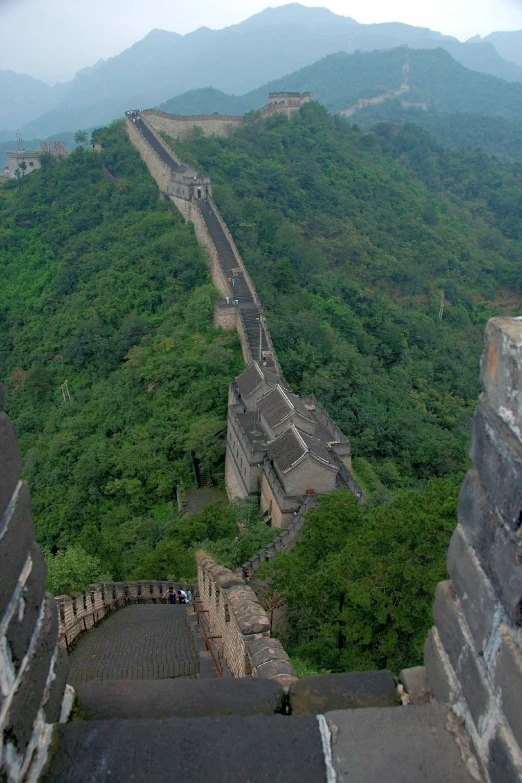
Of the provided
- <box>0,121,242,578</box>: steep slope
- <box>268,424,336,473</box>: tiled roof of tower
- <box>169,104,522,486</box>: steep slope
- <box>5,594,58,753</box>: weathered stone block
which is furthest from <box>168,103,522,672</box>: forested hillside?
<box>5,594,58,753</box>: weathered stone block

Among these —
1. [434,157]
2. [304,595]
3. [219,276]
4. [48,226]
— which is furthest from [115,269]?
[434,157]

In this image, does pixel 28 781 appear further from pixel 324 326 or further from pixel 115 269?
pixel 115 269

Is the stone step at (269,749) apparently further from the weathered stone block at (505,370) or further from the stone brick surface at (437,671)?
the weathered stone block at (505,370)

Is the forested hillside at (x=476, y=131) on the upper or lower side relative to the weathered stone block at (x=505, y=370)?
lower

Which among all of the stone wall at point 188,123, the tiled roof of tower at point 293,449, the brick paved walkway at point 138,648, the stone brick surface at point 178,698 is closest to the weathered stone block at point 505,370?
the stone brick surface at point 178,698

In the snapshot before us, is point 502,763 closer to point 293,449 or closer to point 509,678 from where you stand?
point 509,678

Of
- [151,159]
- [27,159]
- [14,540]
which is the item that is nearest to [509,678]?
[14,540]

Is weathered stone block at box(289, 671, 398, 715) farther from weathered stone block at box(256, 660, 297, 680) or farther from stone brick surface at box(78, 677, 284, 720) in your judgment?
weathered stone block at box(256, 660, 297, 680)

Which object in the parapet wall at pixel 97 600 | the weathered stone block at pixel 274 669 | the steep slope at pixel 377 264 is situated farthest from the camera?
the steep slope at pixel 377 264
